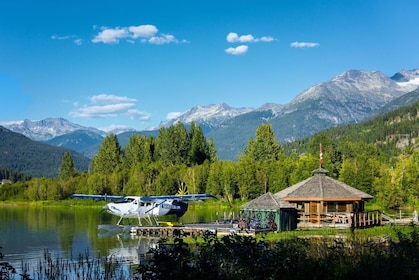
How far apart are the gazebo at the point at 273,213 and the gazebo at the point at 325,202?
1644 millimetres

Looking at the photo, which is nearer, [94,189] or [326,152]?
[94,189]

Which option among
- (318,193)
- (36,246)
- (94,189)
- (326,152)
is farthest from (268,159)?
(36,246)

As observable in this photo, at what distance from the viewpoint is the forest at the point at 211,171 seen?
77.4 meters

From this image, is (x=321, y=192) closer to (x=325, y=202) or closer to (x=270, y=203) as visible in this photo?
(x=325, y=202)

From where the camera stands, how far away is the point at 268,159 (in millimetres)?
95812

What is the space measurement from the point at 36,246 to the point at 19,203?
233 ft

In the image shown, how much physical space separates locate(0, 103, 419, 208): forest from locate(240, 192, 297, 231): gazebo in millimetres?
36777

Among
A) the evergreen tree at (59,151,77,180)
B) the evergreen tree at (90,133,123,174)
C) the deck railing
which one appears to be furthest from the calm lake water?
the evergreen tree at (59,151,77,180)

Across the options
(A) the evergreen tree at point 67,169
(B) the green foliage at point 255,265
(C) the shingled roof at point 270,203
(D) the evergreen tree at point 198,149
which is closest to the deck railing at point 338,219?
(C) the shingled roof at point 270,203

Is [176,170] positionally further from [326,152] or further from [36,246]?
[36,246]

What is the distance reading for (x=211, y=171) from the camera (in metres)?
89.6

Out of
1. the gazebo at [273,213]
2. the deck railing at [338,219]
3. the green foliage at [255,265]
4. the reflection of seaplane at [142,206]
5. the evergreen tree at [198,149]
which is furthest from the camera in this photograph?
the evergreen tree at [198,149]

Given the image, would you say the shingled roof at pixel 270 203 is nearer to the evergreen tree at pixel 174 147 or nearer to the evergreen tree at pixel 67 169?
the evergreen tree at pixel 174 147

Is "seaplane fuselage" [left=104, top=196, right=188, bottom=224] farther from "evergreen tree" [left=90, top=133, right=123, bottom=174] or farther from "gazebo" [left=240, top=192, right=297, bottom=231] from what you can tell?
"evergreen tree" [left=90, top=133, right=123, bottom=174]
